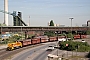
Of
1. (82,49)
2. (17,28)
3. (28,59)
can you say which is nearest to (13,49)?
(28,59)

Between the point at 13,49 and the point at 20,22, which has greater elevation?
the point at 20,22

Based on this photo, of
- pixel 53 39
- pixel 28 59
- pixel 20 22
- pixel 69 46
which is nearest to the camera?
pixel 28 59

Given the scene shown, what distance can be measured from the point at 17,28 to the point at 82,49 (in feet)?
240

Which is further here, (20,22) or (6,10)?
(6,10)

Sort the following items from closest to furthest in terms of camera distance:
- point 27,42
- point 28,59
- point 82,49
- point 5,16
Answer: point 28,59
point 82,49
point 27,42
point 5,16

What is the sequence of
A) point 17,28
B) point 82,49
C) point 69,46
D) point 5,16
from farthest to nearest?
point 5,16 < point 17,28 < point 69,46 < point 82,49

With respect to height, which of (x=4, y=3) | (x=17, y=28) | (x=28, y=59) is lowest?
(x=28, y=59)

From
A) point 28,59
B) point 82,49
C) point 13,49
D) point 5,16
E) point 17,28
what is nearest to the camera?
point 28,59

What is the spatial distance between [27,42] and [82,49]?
2543cm

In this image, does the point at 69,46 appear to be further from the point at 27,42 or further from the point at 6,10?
the point at 6,10

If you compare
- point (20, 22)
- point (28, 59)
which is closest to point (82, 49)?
point (28, 59)

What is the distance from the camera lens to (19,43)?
5775 cm

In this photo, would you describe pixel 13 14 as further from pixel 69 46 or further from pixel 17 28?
pixel 69 46

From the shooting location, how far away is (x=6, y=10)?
616 feet
